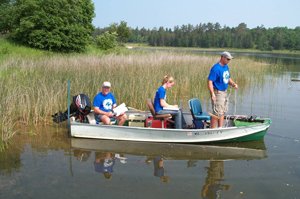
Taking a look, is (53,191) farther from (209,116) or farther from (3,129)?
(209,116)

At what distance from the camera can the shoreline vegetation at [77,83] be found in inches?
352

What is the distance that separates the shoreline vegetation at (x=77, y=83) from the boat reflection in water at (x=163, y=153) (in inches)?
70.0

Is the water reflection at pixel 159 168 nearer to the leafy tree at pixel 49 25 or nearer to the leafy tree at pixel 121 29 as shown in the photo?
the leafy tree at pixel 49 25

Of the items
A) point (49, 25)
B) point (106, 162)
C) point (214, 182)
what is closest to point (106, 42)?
point (49, 25)

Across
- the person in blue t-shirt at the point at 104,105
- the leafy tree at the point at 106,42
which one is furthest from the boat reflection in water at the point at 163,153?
the leafy tree at the point at 106,42

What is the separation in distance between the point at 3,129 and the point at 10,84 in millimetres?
2668

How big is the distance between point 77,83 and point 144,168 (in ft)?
16.8

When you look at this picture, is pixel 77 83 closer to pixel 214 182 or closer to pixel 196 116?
pixel 196 116

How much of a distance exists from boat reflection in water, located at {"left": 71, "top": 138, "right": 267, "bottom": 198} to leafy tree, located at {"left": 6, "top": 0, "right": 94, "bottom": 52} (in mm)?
17494

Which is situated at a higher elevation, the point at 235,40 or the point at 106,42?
the point at 235,40

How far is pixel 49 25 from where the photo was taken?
2384 centimetres

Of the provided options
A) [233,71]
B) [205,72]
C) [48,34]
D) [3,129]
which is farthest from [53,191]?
[48,34]

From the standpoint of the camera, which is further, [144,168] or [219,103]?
[219,103]

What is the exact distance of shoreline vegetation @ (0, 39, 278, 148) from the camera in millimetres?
8930
